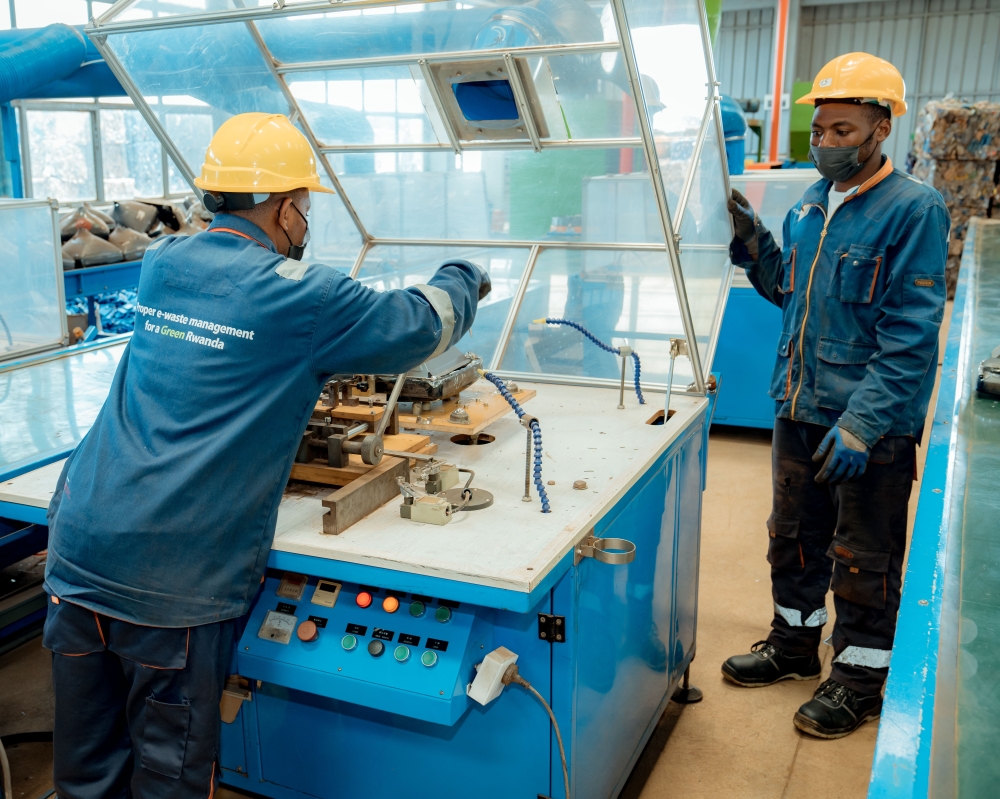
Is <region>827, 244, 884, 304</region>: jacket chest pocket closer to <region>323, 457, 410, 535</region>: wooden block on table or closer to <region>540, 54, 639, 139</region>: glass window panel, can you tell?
<region>540, 54, 639, 139</region>: glass window panel

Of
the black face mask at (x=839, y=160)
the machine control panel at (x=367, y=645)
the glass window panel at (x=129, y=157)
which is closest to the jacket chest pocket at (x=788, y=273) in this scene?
the black face mask at (x=839, y=160)

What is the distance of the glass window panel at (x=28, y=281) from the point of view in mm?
2740

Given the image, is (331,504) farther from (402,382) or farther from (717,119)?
(717,119)

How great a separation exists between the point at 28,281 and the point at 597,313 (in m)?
1.83

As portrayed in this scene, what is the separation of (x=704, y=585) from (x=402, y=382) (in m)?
1.73

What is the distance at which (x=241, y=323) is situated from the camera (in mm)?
1321

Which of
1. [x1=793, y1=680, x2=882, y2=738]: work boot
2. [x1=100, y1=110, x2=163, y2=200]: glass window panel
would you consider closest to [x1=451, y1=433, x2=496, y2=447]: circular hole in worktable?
[x1=793, y1=680, x2=882, y2=738]: work boot

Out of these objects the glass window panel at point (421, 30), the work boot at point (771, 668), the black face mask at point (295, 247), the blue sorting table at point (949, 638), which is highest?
the glass window panel at point (421, 30)

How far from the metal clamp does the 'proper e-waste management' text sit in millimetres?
644

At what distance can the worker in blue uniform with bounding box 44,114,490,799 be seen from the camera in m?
1.33

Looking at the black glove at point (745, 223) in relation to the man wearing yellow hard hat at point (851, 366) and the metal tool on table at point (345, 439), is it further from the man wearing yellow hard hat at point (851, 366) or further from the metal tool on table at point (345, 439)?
the metal tool on table at point (345, 439)

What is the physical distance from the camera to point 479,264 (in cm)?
264

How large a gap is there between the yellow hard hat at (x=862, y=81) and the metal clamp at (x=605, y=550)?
1.15 meters

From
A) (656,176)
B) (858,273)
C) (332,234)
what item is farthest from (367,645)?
(332,234)
